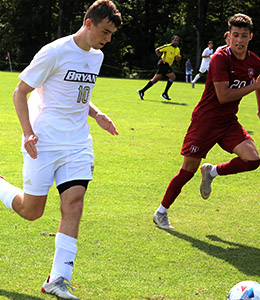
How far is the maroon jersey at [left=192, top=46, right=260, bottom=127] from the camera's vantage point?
19.6 feet

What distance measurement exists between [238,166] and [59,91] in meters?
2.62

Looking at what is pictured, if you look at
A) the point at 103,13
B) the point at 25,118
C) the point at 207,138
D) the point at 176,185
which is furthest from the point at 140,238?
the point at 103,13

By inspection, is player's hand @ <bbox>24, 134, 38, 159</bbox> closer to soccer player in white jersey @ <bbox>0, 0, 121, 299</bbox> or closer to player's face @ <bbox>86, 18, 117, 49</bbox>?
soccer player in white jersey @ <bbox>0, 0, 121, 299</bbox>

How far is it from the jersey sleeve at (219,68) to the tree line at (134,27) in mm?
43942

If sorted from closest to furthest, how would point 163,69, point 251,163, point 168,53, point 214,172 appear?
point 251,163 → point 214,172 → point 163,69 → point 168,53

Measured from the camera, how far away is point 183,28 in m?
53.2

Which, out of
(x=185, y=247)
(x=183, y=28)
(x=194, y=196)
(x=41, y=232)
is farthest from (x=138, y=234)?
(x=183, y=28)

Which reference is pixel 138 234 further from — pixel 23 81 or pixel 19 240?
pixel 23 81

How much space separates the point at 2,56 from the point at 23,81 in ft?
176

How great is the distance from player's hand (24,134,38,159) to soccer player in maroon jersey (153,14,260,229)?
234 centimetres

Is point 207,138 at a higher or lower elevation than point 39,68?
lower

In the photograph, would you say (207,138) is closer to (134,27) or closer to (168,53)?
(168,53)

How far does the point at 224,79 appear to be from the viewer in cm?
592

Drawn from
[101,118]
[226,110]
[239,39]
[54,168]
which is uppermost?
[239,39]
